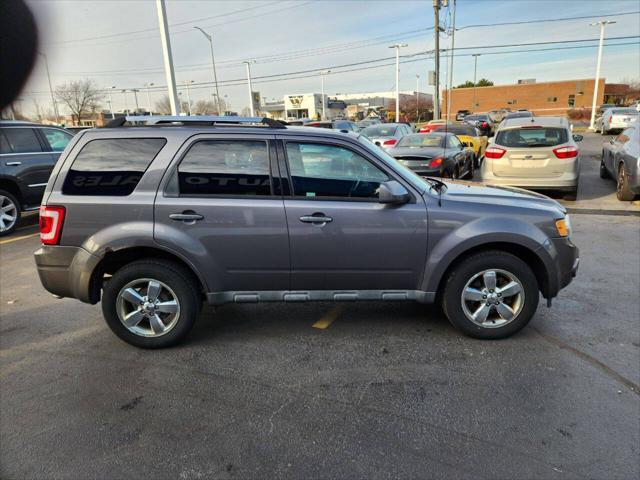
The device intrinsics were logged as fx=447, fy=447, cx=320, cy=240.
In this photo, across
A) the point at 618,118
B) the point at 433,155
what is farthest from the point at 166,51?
the point at 618,118

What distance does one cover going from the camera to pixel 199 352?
12.3 feet

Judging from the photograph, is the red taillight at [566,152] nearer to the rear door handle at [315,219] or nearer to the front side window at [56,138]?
the rear door handle at [315,219]

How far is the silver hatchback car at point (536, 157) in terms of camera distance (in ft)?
29.6

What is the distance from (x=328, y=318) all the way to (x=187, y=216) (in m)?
1.67

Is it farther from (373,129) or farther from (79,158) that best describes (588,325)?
(373,129)

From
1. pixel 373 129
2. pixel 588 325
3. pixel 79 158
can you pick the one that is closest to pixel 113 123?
pixel 79 158

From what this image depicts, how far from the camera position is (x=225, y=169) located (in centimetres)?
361

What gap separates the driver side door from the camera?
3.55 metres

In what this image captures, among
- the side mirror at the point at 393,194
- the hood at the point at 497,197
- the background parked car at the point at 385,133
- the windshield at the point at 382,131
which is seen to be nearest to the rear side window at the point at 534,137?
the background parked car at the point at 385,133

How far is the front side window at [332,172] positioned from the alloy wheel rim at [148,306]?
1425 millimetres

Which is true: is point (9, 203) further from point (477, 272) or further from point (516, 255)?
point (516, 255)

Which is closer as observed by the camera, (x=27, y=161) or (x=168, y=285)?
(x=168, y=285)

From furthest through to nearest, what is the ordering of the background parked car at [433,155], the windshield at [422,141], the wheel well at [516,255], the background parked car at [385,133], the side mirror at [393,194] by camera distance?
the background parked car at [385,133] → the windshield at [422,141] → the background parked car at [433,155] → the wheel well at [516,255] → the side mirror at [393,194]

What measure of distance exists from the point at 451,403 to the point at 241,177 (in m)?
2.28
